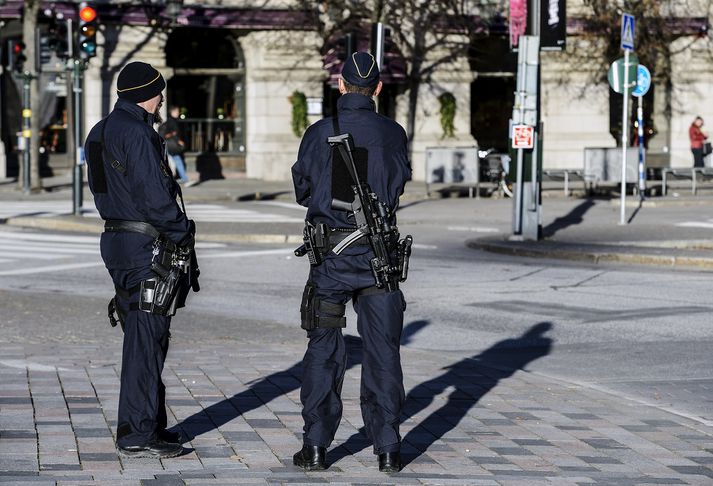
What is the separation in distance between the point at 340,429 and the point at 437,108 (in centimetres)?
3195

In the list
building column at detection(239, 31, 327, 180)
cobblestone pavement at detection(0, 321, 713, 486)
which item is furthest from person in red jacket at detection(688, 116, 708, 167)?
cobblestone pavement at detection(0, 321, 713, 486)

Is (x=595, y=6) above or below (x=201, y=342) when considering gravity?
above

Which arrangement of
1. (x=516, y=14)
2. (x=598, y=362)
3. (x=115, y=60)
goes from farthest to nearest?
(x=115, y=60), (x=516, y=14), (x=598, y=362)

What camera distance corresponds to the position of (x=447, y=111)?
39125mm

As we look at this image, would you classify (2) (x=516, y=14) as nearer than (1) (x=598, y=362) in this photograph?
No

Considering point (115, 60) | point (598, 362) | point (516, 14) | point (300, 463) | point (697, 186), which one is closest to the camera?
point (300, 463)

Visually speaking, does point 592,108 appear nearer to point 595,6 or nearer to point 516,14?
point 595,6

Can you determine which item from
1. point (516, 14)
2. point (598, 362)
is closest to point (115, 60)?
point (516, 14)

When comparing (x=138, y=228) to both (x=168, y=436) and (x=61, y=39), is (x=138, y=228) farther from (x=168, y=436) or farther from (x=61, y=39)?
(x=61, y=39)

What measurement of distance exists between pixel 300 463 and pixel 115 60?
102 feet

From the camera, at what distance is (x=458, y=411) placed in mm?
8461

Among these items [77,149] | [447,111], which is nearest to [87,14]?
[77,149]

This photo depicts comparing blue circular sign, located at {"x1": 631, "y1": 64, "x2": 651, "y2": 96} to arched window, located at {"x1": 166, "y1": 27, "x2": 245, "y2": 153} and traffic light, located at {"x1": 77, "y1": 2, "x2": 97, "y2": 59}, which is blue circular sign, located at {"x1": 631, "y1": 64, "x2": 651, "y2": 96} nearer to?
traffic light, located at {"x1": 77, "y1": 2, "x2": 97, "y2": 59}

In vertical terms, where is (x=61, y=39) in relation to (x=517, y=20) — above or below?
below
